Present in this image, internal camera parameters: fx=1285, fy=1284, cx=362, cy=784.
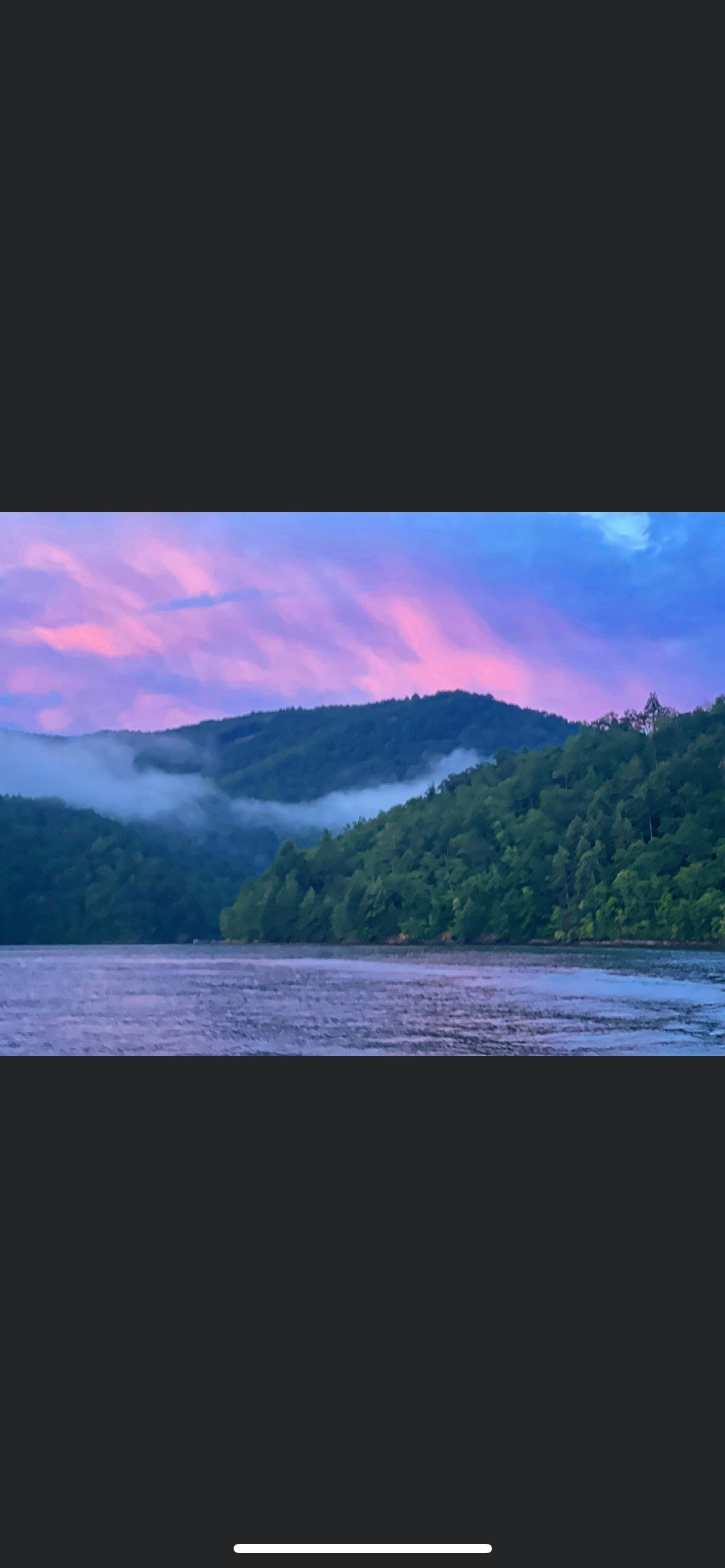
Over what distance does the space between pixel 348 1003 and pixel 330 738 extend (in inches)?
91.7

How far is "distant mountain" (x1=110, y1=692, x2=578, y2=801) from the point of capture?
11.2 metres

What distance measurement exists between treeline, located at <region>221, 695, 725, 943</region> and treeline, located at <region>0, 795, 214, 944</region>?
3.67 ft

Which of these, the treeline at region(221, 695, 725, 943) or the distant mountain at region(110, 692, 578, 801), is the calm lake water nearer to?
the treeline at region(221, 695, 725, 943)

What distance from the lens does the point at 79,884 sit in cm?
1112
